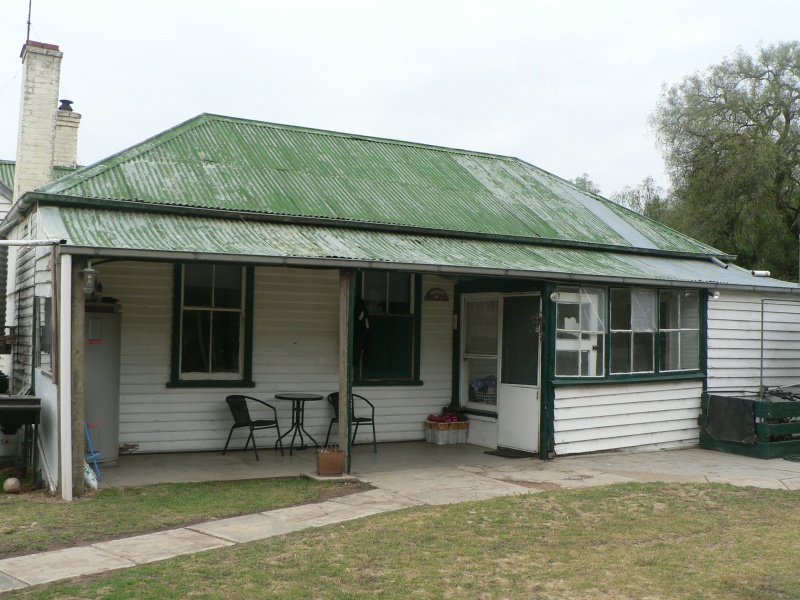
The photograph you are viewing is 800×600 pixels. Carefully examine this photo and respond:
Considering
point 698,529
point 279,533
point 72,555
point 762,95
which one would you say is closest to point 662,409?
point 698,529

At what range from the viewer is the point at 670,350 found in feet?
39.9

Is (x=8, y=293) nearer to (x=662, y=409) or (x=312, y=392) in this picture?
(x=312, y=392)

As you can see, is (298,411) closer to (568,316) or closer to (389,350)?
(389,350)

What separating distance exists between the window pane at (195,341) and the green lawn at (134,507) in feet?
7.37

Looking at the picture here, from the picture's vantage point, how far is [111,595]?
16.8 ft

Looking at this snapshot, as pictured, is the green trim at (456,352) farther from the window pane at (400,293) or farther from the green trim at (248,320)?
the green trim at (248,320)

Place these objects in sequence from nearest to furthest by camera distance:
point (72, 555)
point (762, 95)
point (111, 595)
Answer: point (111, 595) → point (72, 555) → point (762, 95)

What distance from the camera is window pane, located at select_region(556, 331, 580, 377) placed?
1092 centimetres

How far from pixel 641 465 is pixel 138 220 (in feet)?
22.1

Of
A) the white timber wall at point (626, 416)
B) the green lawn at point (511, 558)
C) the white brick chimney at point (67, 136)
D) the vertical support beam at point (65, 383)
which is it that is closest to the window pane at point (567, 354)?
the white timber wall at point (626, 416)

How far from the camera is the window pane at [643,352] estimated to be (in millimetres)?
11727

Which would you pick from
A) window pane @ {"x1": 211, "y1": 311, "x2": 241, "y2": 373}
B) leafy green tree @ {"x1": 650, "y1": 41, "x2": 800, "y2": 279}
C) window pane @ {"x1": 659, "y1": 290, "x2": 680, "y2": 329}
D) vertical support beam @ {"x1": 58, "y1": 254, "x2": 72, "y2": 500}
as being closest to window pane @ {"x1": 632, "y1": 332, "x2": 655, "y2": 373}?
window pane @ {"x1": 659, "y1": 290, "x2": 680, "y2": 329}

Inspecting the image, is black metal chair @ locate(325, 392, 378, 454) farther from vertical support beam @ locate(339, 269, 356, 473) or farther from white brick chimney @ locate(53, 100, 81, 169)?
white brick chimney @ locate(53, 100, 81, 169)

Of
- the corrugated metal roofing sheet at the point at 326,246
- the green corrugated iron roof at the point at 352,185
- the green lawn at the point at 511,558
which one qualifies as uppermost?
the green corrugated iron roof at the point at 352,185
